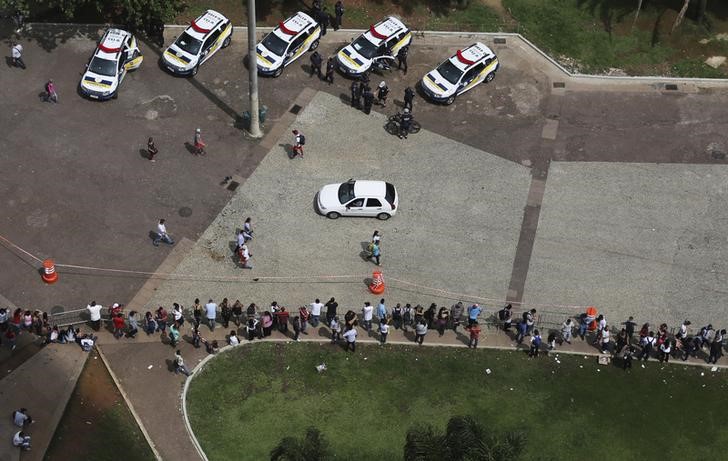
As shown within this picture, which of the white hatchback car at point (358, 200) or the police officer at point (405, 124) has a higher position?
the police officer at point (405, 124)

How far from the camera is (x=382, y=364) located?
34.7 meters

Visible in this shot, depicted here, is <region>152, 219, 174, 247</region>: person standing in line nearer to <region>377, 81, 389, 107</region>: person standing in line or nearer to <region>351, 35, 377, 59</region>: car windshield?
<region>377, 81, 389, 107</region>: person standing in line

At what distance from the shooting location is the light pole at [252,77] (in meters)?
36.9

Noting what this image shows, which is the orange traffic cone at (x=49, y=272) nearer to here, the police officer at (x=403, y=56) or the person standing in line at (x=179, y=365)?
the person standing in line at (x=179, y=365)

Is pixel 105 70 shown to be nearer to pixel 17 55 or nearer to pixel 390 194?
pixel 17 55

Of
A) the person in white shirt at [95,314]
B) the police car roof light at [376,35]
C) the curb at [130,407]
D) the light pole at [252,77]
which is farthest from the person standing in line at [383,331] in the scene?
the police car roof light at [376,35]

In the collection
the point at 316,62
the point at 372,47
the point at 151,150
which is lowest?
the point at 151,150

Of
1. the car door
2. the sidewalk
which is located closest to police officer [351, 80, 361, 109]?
the car door

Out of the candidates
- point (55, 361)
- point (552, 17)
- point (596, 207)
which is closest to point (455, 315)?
point (596, 207)

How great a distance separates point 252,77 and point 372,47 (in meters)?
7.10

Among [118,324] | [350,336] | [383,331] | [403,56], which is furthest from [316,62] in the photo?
[118,324]

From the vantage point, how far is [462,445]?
21234 mm

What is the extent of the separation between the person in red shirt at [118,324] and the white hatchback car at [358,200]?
9036 millimetres

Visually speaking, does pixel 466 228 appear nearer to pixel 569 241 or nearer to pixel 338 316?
pixel 569 241
